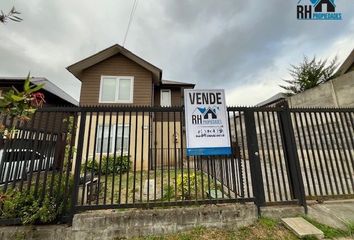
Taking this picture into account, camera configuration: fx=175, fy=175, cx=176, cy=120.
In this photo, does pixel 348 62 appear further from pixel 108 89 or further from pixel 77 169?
pixel 77 169

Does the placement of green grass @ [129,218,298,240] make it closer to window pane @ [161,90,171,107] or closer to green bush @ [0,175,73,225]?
green bush @ [0,175,73,225]

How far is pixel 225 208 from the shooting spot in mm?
3248

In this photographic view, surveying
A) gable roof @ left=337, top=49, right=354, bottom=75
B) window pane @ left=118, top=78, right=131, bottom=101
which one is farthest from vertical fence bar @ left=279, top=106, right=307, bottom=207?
gable roof @ left=337, top=49, right=354, bottom=75

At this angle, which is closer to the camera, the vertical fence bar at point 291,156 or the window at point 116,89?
the vertical fence bar at point 291,156

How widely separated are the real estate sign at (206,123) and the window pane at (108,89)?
779cm

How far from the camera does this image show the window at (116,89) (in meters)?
10.3

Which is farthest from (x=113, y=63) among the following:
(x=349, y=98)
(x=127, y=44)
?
(x=349, y=98)

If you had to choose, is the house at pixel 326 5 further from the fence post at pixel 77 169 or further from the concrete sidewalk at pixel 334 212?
the fence post at pixel 77 169

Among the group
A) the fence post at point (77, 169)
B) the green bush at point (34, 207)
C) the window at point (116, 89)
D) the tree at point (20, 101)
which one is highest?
the window at point (116, 89)

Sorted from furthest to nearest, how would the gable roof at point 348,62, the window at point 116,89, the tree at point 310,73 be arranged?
the tree at point 310,73, the gable roof at point 348,62, the window at point 116,89

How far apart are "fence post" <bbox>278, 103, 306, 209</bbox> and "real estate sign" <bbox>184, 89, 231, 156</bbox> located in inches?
51.0

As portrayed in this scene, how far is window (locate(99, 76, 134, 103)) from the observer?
1029 cm

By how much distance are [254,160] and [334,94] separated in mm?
5004

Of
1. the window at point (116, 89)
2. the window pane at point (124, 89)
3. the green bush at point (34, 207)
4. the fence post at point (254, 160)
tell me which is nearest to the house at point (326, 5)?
the fence post at point (254, 160)
